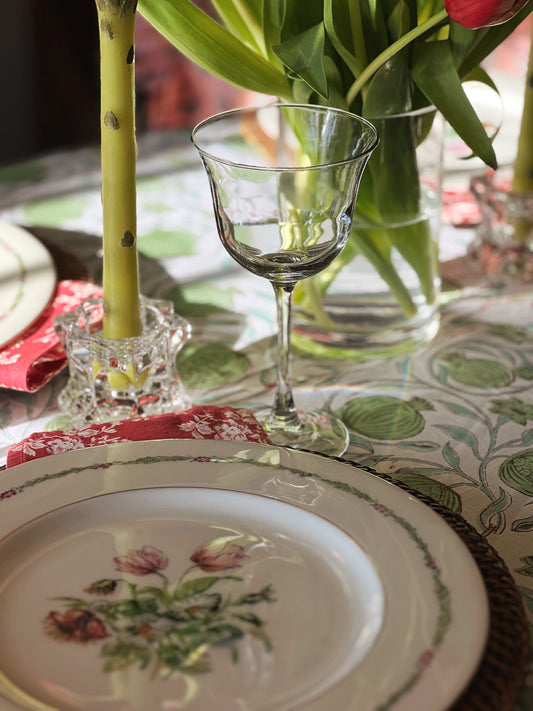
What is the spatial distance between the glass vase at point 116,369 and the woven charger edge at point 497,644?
0.24 metres

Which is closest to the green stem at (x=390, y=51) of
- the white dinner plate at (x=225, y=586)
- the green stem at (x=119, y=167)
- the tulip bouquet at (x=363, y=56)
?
the tulip bouquet at (x=363, y=56)

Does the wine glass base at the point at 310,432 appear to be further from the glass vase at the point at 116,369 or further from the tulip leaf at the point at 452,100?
the tulip leaf at the point at 452,100

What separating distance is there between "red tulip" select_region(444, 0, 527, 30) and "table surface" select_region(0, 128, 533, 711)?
255 millimetres

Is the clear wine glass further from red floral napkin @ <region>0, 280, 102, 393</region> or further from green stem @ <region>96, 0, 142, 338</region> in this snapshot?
red floral napkin @ <region>0, 280, 102, 393</region>

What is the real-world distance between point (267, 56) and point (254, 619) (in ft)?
1.34

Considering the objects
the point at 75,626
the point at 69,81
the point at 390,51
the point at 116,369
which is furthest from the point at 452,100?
the point at 69,81

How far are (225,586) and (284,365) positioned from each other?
192 millimetres

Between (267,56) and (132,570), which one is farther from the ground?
(267,56)

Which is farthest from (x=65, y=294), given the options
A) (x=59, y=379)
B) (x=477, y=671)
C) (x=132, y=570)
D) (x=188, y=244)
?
(x=477, y=671)

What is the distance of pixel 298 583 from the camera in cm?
40

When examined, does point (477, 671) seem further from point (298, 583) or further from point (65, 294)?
point (65, 294)

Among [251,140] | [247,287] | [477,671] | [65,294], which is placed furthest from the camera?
[251,140]

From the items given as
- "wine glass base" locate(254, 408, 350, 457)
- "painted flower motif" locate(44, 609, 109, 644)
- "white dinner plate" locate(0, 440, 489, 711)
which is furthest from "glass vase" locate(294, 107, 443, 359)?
"painted flower motif" locate(44, 609, 109, 644)

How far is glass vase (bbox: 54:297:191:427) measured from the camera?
57 cm
